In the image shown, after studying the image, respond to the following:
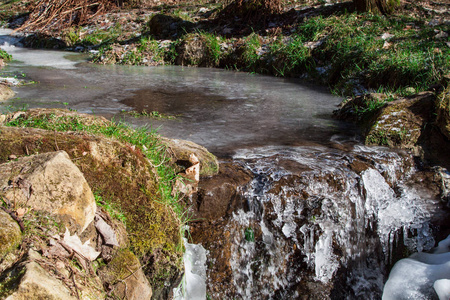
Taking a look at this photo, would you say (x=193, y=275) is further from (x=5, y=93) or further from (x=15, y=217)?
(x=5, y=93)

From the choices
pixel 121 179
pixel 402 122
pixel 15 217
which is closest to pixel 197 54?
pixel 402 122

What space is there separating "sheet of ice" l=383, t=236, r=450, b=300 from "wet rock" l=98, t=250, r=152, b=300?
1.86 meters

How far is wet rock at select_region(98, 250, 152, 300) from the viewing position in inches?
81.9

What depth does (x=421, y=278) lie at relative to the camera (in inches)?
120

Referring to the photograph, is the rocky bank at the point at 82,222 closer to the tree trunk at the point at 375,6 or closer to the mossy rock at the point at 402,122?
the mossy rock at the point at 402,122

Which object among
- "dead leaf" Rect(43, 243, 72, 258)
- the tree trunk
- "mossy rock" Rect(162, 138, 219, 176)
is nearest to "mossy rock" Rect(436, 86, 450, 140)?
"mossy rock" Rect(162, 138, 219, 176)

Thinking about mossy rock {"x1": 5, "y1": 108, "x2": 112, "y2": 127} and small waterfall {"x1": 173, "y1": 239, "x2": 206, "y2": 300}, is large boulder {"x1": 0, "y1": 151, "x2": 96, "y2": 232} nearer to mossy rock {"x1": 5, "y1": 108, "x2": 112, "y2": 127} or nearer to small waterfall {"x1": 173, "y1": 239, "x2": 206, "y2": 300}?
small waterfall {"x1": 173, "y1": 239, "x2": 206, "y2": 300}

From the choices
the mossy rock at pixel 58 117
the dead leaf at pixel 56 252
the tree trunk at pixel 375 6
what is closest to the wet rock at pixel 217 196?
the mossy rock at pixel 58 117

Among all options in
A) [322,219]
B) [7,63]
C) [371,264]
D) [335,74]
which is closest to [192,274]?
[322,219]

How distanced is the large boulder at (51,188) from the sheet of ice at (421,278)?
227cm

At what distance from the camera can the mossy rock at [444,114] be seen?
14.1ft

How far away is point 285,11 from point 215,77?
438cm

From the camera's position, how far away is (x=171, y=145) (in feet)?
11.0

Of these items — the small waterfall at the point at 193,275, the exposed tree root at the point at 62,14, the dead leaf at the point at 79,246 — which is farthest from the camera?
the exposed tree root at the point at 62,14
